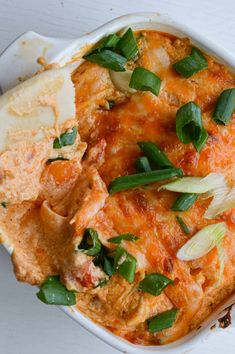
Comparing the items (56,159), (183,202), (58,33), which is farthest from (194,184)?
(58,33)

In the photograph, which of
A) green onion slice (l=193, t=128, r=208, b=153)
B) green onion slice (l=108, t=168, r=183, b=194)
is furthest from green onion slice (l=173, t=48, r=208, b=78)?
green onion slice (l=108, t=168, r=183, b=194)

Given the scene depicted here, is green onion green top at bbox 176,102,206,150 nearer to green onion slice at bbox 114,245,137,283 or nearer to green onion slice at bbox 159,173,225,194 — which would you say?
green onion slice at bbox 159,173,225,194

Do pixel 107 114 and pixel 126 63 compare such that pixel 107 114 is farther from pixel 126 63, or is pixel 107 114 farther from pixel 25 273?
pixel 25 273

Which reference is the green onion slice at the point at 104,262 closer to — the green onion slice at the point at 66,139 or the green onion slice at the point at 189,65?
the green onion slice at the point at 66,139

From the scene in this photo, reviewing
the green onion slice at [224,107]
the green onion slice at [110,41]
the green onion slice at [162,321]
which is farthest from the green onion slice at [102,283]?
the green onion slice at [110,41]

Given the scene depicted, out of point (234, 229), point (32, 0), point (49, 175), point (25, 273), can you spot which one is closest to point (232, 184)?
point (234, 229)

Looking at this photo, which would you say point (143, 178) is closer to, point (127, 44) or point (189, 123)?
point (189, 123)
